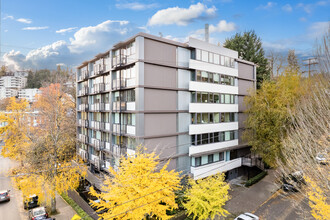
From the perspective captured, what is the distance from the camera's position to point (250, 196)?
19.8 metres

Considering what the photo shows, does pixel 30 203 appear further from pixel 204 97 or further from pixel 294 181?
pixel 294 181

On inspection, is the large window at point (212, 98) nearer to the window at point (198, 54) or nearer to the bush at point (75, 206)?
the window at point (198, 54)

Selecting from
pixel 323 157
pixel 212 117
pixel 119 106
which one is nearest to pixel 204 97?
pixel 212 117

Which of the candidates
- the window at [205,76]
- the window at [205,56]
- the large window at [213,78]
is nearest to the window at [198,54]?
the window at [205,56]

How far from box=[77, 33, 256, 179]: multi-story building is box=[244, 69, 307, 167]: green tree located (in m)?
2.69

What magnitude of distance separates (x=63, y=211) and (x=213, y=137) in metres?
16.5

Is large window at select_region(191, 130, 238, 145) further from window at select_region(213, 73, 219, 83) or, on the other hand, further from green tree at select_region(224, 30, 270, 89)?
green tree at select_region(224, 30, 270, 89)

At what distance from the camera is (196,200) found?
43.6 feet

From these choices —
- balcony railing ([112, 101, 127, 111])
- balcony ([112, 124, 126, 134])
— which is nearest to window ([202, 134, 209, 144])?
balcony ([112, 124, 126, 134])

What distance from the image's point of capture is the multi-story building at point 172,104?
17031 mm

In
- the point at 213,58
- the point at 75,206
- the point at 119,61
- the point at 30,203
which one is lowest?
the point at 75,206

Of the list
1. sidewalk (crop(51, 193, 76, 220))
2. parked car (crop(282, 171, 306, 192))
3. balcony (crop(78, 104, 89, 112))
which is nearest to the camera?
parked car (crop(282, 171, 306, 192))

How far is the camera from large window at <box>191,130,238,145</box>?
19.7m

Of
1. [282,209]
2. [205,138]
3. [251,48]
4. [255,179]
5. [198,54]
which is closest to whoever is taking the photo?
[282,209]
